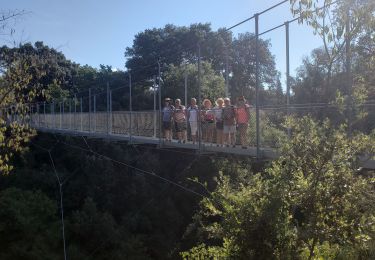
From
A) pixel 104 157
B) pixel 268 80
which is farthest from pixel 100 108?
pixel 268 80

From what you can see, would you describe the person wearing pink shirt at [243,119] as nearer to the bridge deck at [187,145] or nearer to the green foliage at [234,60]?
the bridge deck at [187,145]

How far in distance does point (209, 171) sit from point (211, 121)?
8694 mm

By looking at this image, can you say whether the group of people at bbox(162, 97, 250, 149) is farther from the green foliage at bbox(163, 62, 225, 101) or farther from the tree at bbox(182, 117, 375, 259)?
the tree at bbox(182, 117, 375, 259)

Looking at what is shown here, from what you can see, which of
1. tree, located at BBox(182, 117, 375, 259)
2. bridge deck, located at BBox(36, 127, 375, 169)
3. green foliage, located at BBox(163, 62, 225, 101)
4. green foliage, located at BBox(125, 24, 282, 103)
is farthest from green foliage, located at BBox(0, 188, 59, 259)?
tree, located at BBox(182, 117, 375, 259)

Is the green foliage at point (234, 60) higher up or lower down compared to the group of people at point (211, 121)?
higher up

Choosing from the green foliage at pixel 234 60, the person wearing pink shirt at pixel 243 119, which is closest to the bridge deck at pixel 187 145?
the person wearing pink shirt at pixel 243 119

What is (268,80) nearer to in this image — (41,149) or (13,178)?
(13,178)

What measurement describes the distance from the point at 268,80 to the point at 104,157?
1456 cm

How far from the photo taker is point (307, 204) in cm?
326

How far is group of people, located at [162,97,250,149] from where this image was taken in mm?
6855

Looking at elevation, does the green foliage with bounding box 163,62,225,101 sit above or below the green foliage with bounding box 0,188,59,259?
above

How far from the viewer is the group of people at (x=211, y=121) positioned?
6.86 meters

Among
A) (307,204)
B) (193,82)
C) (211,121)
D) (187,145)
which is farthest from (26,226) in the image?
(307,204)

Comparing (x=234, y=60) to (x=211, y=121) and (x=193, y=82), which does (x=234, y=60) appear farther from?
(x=193, y=82)
